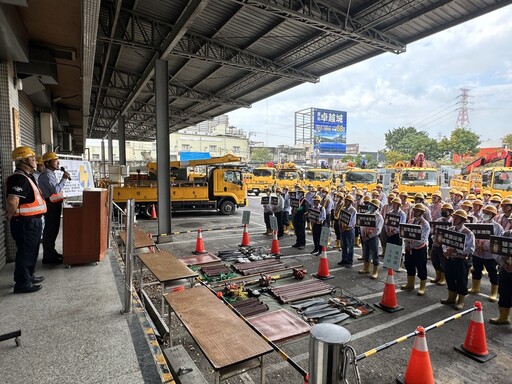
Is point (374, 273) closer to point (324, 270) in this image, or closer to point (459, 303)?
point (324, 270)

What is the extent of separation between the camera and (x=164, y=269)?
173 inches

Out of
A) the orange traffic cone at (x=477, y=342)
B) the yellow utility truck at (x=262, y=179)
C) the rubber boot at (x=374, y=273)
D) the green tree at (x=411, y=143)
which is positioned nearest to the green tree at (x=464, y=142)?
the green tree at (x=411, y=143)

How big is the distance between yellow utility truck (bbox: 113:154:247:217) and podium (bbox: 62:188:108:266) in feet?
32.3

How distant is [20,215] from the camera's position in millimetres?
3803

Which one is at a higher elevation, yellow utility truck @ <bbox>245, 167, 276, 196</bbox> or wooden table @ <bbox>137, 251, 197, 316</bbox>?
yellow utility truck @ <bbox>245, 167, 276, 196</bbox>

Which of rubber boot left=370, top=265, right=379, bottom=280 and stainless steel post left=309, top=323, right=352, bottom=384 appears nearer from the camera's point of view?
stainless steel post left=309, top=323, right=352, bottom=384

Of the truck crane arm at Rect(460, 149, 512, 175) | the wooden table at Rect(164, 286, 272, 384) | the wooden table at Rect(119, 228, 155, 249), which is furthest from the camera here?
the truck crane arm at Rect(460, 149, 512, 175)

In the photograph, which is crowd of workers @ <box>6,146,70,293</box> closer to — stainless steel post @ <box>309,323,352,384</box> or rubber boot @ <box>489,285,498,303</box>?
stainless steel post @ <box>309,323,352,384</box>

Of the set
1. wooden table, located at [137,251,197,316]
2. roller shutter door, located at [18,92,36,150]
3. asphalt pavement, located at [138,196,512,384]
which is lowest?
asphalt pavement, located at [138,196,512,384]

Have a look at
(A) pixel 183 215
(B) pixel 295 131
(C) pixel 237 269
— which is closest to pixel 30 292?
(C) pixel 237 269

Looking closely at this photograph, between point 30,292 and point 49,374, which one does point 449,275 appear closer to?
point 49,374

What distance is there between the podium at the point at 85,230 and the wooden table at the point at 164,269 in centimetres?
79

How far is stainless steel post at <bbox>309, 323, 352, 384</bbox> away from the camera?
1772mm

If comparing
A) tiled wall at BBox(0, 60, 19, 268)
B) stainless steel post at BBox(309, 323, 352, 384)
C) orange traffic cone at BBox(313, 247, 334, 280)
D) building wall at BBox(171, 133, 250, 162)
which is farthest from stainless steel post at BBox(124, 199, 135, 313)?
building wall at BBox(171, 133, 250, 162)
